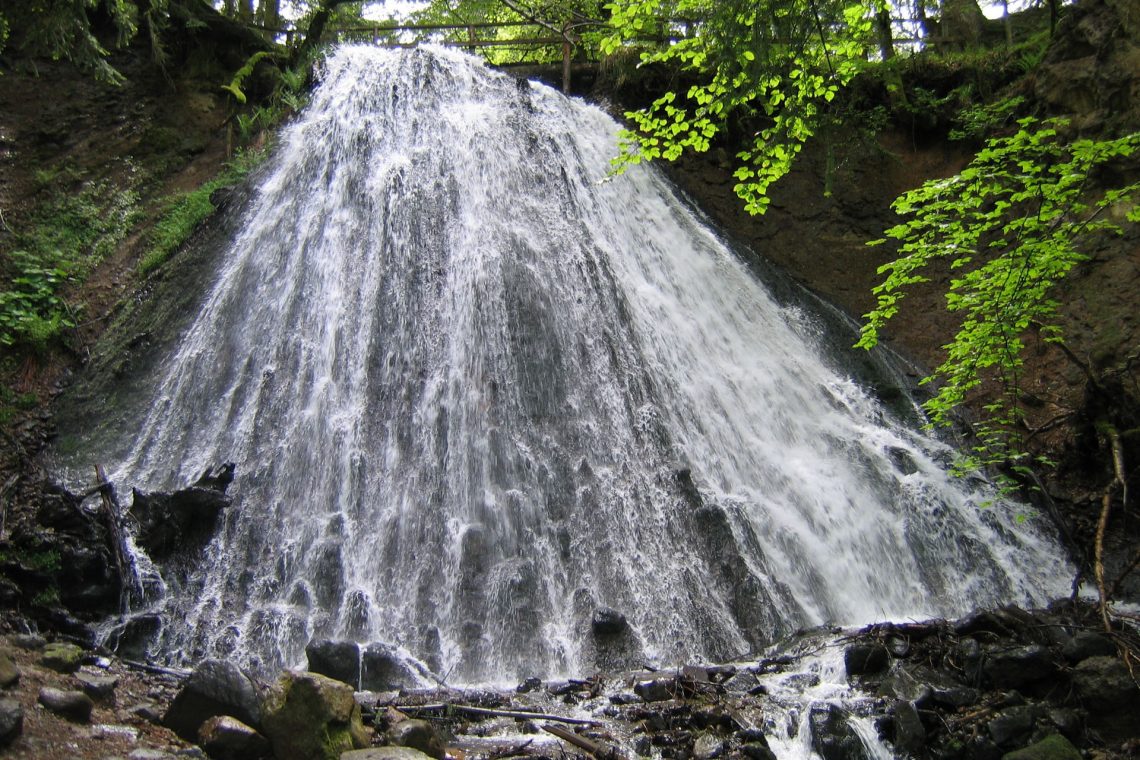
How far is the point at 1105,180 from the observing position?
10.8 metres

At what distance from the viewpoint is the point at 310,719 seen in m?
3.62

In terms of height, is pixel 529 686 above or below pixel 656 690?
below

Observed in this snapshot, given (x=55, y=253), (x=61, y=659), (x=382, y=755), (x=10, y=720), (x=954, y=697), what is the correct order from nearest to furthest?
(x=10, y=720), (x=382, y=755), (x=61, y=659), (x=954, y=697), (x=55, y=253)

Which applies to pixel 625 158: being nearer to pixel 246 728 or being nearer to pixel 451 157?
pixel 246 728

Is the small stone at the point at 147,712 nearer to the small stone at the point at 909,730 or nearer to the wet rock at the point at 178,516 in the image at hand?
the wet rock at the point at 178,516

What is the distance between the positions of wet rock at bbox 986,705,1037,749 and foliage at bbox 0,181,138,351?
10.9m

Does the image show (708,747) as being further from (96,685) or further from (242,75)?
(242,75)

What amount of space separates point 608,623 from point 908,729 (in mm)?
2831

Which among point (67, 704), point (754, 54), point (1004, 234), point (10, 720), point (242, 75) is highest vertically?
point (242, 75)

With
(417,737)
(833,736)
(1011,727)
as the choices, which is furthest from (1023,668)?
(417,737)

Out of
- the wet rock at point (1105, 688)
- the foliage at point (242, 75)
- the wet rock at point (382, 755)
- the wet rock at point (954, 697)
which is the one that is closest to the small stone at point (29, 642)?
the wet rock at point (382, 755)

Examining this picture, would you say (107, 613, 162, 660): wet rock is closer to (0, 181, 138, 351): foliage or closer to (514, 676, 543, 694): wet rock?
(514, 676, 543, 694): wet rock

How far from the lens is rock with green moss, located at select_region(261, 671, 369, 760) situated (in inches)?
140

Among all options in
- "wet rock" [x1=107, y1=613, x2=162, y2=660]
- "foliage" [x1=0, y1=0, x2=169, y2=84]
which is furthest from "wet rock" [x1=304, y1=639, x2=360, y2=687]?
"foliage" [x1=0, y1=0, x2=169, y2=84]
